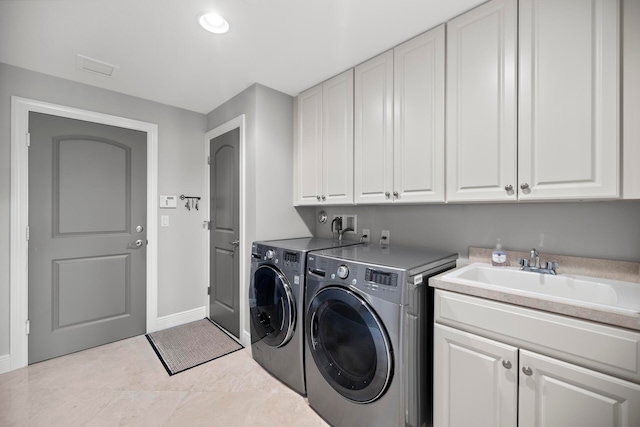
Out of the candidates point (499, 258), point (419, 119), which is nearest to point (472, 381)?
point (499, 258)

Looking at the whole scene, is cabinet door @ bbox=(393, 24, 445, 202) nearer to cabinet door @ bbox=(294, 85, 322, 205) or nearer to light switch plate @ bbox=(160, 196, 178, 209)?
cabinet door @ bbox=(294, 85, 322, 205)

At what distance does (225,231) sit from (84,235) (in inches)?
47.3

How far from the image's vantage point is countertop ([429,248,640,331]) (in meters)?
0.92

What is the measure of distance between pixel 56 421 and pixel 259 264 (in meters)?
1.48

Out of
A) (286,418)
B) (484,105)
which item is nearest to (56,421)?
(286,418)

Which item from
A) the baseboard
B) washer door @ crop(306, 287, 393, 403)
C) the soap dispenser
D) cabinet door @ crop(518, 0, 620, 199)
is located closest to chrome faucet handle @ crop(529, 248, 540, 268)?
the soap dispenser

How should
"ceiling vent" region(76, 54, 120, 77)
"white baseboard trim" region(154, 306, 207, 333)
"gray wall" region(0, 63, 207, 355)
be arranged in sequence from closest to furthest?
"ceiling vent" region(76, 54, 120, 77)
"gray wall" region(0, 63, 207, 355)
"white baseboard trim" region(154, 306, 207, 333)

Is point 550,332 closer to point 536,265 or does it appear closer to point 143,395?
point 536,265

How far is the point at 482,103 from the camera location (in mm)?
1445

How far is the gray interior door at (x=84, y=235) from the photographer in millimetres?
2207

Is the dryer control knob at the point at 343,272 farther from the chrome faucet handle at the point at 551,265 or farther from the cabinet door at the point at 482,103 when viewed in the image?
the chrome faucet handle at the point at 551,265

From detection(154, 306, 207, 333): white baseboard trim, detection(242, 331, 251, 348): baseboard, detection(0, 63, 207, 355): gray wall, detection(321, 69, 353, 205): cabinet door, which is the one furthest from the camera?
detection(154, 306, 207, 333): white baseboard trim

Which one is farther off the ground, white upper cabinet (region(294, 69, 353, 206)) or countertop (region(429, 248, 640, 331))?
white upper cabinet (region(294, 69, 353, 206))

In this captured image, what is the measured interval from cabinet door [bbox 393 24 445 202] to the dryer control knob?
662mm
